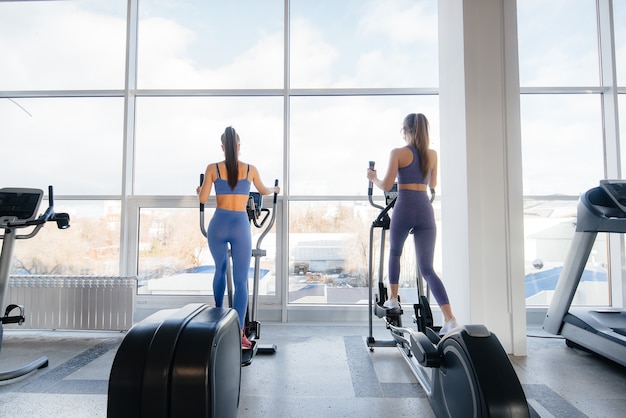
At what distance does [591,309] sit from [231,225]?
3205 millimetres

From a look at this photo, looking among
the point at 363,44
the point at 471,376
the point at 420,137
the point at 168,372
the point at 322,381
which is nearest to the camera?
the point at 168,372

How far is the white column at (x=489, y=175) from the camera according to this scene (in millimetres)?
2611

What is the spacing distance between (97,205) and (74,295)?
3.54 ft

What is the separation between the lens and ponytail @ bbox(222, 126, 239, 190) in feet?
8.20

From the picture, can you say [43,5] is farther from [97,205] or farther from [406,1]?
[406,1]

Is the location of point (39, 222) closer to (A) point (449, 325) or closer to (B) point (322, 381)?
(B) point (322, 381)

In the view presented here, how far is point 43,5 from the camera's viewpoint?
3840 mm

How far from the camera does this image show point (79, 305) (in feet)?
10.3

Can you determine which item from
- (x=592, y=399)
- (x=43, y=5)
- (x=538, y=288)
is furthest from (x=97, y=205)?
(x=538, y=288)

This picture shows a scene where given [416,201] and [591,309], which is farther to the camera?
[591,309]

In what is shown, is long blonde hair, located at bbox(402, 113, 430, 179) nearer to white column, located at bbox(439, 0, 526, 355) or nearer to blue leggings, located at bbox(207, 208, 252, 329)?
white column, located at bbox(439, 0, 526, 355)

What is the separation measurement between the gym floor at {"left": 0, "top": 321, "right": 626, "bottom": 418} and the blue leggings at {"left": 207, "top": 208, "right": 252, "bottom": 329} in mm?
561

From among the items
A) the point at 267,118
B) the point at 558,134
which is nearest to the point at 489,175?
the point at 558,134

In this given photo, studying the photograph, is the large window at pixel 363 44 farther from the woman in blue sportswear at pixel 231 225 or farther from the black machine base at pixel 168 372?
the black machine base at pixel 168 372
